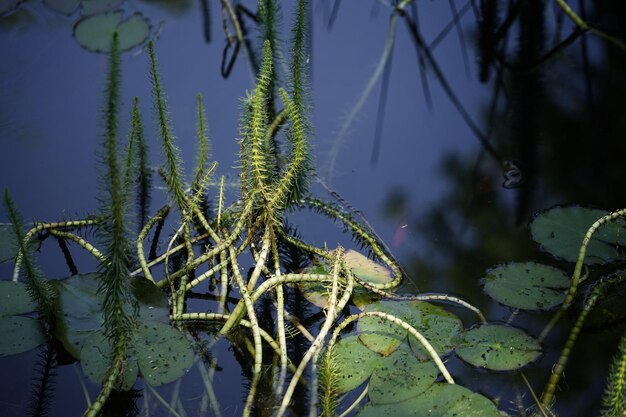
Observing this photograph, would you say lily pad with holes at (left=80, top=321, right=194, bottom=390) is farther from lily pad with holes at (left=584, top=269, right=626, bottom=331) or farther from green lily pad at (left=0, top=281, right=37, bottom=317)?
lily pad with holes at (left=584, top=269, right=626, bottom=331)

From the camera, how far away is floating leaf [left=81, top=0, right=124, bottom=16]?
11.6ft

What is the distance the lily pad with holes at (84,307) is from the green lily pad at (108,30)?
1.52m

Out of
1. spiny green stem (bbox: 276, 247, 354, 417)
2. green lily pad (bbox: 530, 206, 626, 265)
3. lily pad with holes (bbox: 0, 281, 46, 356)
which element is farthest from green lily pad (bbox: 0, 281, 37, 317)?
green lily pad (bbox: 530, 206, 626, 265)

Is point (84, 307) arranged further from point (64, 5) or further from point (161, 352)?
point (64, 5)

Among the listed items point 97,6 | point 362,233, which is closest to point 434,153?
point 362,233

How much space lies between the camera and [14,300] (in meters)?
2.16

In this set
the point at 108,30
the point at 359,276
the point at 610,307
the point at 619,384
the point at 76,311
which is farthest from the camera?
the point at 108,30

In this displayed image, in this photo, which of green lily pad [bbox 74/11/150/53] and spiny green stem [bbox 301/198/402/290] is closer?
spiny green stem [bbox 301/198/402/290]

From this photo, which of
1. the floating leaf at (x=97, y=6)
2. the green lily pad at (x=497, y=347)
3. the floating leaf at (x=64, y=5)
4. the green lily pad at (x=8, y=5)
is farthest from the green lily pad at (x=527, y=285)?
the green lily pad at (x=8, y=5)

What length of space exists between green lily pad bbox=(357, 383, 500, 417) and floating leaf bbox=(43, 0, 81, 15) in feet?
8.75

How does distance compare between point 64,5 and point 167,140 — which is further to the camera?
point 64,5

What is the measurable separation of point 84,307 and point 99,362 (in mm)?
213

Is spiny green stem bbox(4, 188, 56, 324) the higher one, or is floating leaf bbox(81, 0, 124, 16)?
floating leaf bbox(81, 0, 124, 16)

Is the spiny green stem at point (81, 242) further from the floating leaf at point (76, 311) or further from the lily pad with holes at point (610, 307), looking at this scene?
the lily pad with holes at point (610, 307)
